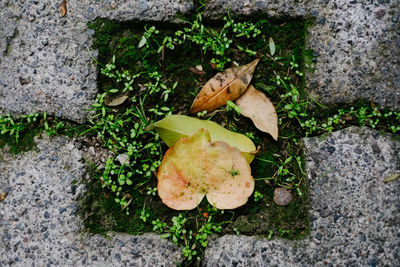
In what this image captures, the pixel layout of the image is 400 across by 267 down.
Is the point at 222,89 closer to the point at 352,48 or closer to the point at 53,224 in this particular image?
the point at 352,48

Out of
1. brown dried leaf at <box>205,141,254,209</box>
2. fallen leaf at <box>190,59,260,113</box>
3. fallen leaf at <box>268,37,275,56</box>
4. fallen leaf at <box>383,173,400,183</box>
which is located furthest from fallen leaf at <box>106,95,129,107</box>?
fallen leaf at <box>383,173,400,183</box>

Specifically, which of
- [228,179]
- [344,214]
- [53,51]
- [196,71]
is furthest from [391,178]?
[53,51]

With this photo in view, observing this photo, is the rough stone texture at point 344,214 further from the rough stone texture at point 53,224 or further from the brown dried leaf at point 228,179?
the rough stone texture at point 53,224

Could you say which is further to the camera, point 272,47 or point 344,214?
point 272,47

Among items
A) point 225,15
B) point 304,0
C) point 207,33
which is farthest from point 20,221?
point 304,0

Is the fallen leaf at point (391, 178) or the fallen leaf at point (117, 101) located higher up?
the fallen leaf at point (117, 101)

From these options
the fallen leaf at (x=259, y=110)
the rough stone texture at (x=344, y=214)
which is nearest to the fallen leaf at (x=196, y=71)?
the fallen leaf at (x=259, y=110)

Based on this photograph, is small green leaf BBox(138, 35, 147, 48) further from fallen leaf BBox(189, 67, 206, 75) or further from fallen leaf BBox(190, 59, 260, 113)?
fallen leaf BBox(190, 59, 260, 113)
